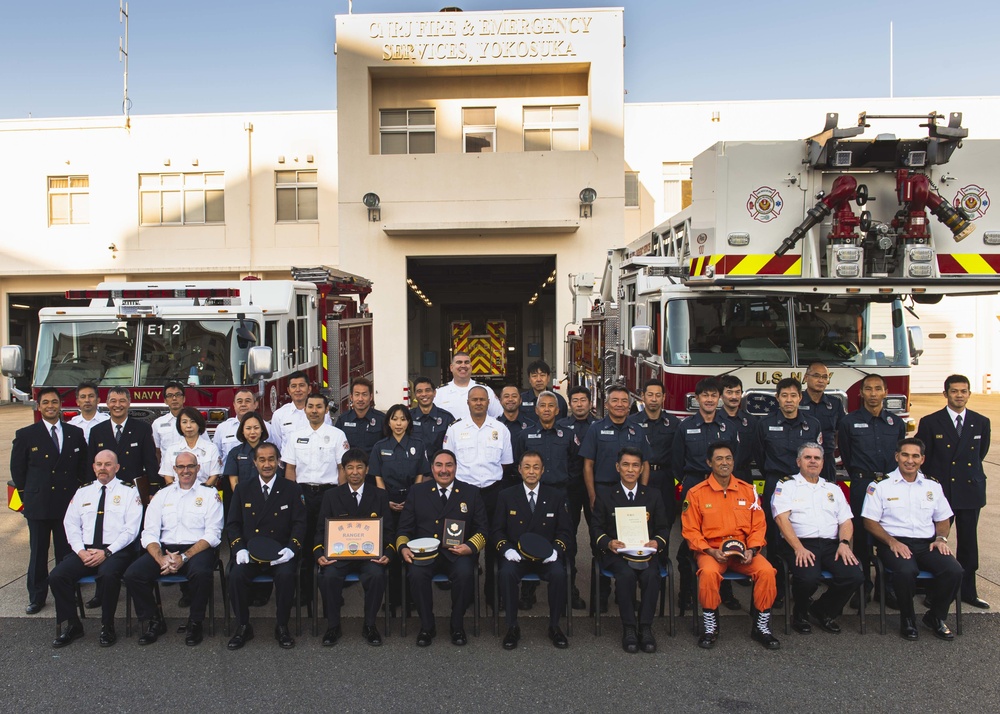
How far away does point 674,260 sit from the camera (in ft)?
31.6

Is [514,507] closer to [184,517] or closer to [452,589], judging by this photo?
[452,589]

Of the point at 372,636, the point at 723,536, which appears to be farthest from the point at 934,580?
the point at 372,636

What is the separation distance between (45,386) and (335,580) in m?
4.66

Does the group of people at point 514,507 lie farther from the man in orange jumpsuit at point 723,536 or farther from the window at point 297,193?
the window at point 297,193

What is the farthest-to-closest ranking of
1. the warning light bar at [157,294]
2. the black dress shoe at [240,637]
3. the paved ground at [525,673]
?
the warning light bar at [157,294], the black dress shoe at [240,637], the paved ground at [525,673]

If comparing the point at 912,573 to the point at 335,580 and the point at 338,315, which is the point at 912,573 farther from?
the point at 338,315

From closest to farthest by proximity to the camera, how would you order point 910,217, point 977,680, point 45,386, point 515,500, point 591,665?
point 977,680, point 591,665, point 515,500, point 910,217, point 45,386

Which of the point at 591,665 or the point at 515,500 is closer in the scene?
the point at 591,665

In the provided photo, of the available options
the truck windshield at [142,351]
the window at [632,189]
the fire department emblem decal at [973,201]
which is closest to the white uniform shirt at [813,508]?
the fire department emblem decal at [973,201]

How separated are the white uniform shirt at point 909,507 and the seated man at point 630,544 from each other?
1.64 meters

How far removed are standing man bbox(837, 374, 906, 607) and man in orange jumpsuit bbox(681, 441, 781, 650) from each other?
1223mm

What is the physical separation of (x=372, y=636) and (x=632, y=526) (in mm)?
2036

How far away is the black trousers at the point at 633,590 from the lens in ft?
18.6

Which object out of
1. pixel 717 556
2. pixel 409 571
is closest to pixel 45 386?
pixel 409 571
